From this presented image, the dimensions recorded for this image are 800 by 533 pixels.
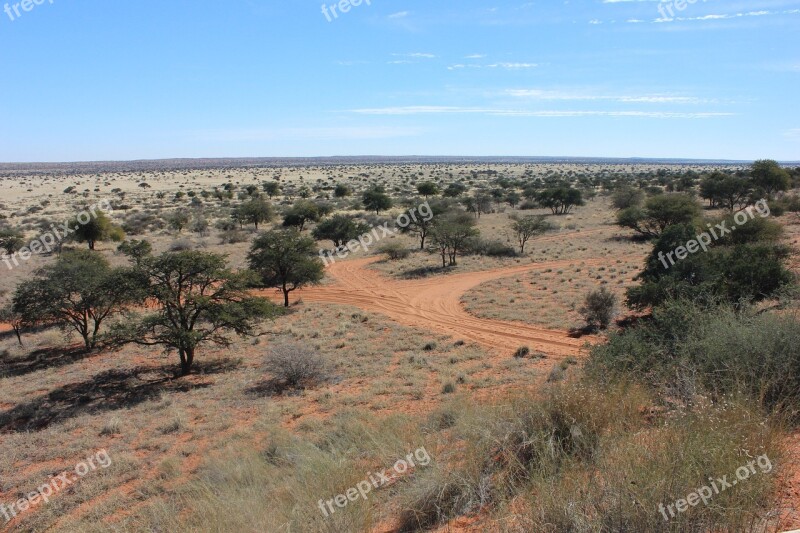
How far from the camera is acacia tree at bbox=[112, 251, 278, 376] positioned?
1497 cm

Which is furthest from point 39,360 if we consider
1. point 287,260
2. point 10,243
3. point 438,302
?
point 10,243

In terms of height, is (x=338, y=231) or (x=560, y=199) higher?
(x=560, y=199)

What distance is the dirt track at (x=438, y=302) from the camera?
55.8 feet

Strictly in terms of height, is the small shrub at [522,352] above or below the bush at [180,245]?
below

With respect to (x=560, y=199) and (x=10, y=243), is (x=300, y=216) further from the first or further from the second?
(x=560, y=199)

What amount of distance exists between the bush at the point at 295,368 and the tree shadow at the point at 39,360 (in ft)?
29.3

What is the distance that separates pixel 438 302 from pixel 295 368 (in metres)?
11.2

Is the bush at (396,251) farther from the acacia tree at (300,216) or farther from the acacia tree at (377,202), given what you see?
the acacia tree at (377,202)

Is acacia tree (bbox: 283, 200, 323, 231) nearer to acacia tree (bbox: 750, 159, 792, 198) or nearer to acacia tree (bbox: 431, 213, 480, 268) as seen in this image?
acacia tree (bbox: 431, 213, 480, 268)

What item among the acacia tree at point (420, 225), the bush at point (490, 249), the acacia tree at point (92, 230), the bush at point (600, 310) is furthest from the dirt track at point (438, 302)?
the acacia tree at point (92, 230)

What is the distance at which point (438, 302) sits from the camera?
2381 centimetres

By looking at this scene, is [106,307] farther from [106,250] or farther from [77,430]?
[106,250]

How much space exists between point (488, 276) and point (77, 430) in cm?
2234

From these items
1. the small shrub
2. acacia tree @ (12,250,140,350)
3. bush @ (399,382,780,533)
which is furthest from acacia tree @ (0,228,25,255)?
bush @ (399,382,780,533)
